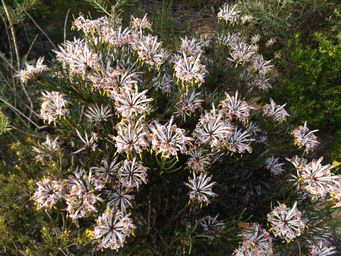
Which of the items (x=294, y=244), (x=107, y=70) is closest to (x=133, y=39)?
(x=107, y=70)

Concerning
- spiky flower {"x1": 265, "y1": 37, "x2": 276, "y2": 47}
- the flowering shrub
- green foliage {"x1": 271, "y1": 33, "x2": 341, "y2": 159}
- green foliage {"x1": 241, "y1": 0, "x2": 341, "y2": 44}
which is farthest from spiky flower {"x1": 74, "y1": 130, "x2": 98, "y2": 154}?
green foliage {"x1": 241, "y1": 0, "x2": 341, "y2": 44}

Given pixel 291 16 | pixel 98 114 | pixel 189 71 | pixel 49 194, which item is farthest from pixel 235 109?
pixel 291 16

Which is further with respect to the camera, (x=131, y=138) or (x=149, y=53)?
(x=149, y=53)

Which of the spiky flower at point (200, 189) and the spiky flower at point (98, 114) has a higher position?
the spiky flower at point (98, 114)

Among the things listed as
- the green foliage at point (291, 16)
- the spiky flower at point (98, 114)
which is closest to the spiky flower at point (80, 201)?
the spiky flower at point (98, 114)

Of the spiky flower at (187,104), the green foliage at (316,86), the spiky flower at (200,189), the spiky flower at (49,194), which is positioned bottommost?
the green foliage at (316,86)

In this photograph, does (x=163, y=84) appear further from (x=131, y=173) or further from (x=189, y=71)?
(x=131, y=173)

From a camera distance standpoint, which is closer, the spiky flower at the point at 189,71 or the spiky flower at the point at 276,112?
the spiky flower at the point at 189,71

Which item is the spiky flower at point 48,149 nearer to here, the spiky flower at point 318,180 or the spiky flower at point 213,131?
the spiky flower at point 213,131
